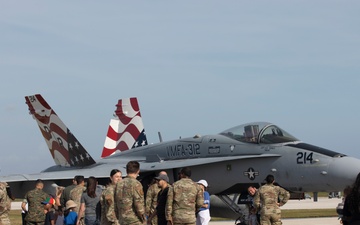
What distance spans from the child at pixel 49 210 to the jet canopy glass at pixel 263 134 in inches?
253

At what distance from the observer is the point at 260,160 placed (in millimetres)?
18484

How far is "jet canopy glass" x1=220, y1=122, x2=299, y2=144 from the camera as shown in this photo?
61.5 feet

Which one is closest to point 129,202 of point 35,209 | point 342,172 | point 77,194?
point 77,194

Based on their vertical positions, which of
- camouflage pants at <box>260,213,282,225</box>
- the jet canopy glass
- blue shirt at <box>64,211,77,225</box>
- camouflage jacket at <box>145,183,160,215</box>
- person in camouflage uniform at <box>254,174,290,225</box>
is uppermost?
the jet canopy glass

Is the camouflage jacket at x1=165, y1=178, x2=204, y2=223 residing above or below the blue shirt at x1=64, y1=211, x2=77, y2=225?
above

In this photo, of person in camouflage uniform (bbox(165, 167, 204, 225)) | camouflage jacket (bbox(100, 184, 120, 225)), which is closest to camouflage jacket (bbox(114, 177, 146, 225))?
camouflage jacket (bbox(100, 184, 120, 225))

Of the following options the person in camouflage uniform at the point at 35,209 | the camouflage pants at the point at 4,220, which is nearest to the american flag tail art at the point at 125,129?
the person in camouflage uniform at the point at 35,209

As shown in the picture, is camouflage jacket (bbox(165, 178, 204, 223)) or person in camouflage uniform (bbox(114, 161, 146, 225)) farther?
camouflage jacket (bbox(165, 178, 204, 223))

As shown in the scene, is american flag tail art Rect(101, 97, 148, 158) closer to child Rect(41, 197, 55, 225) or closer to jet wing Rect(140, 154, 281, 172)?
jet wing Rect(140, 154, 281, 172)

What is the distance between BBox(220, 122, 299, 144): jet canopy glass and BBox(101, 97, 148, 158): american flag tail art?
16241 millimetres

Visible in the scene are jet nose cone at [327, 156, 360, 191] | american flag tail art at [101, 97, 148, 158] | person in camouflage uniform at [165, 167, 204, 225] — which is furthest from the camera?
american flag tail art at [101, 97, 148, 158]

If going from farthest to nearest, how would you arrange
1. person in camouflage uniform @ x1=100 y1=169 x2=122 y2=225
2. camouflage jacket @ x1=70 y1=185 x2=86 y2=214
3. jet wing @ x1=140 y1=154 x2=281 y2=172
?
jet wing @ x1=140 y1=154 x2=281 y2=172, camouflage jacket @ x1=70 y1=185 x2=86 y2=214, person in camouflage uniform @ x1=100 y1=169 x2=122 y2=225

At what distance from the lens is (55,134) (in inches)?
993

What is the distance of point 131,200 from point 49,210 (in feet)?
14.3
